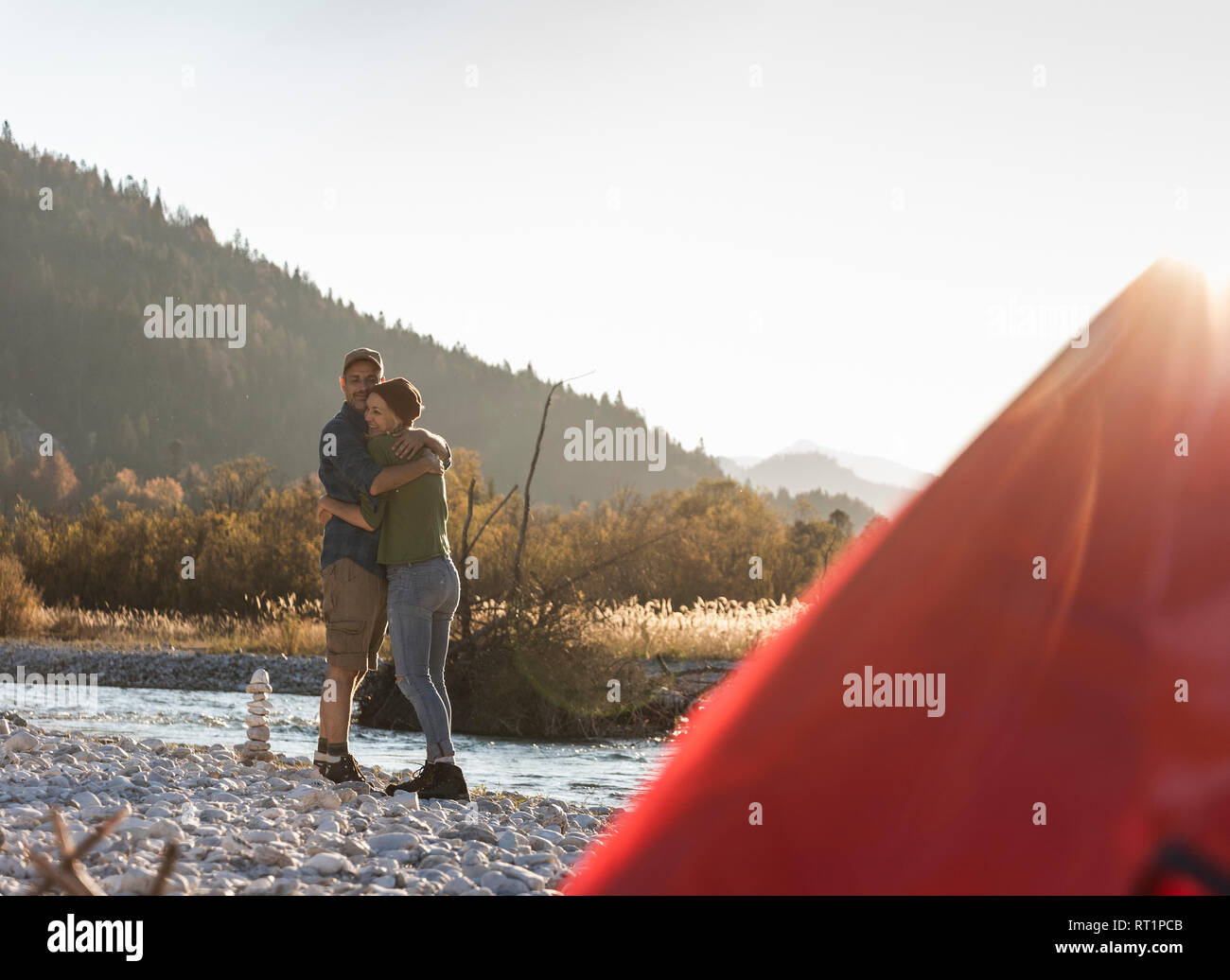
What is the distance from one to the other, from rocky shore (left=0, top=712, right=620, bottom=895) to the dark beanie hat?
1621 millimetres

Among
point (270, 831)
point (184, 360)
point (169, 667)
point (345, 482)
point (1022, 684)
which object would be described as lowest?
point (169, 667)

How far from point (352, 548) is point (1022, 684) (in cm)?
354

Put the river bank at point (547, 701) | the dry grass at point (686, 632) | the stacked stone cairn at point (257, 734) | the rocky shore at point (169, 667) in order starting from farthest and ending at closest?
1. the rocky shore at point (169, 667)
2. the dry grass at point (686, 632)
3. the river bank at point (547, 701)
4. the stacked stone cairn at point (257, 734)

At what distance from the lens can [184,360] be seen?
Answer: 8238cm

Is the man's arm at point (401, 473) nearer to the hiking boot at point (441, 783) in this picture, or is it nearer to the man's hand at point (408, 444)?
the man's hand at point (408, 444)

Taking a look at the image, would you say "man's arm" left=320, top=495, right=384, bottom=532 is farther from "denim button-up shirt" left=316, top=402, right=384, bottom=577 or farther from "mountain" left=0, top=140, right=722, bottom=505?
"mountain" left=0, top=140, right=722, bottom=505

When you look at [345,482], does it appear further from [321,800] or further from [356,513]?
[321,800]

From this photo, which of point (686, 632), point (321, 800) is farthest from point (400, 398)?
point (686, 632)

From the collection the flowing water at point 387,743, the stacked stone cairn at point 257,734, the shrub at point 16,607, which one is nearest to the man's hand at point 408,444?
the stacked stone cairn at point 257,734

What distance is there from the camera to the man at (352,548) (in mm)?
4555

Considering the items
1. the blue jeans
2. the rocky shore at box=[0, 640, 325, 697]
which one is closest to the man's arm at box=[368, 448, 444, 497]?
the blue jeans

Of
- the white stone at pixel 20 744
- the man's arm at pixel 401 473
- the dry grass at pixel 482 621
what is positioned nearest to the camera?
the man's arm at pixel 401 473

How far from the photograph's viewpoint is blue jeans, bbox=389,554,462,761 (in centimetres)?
454
